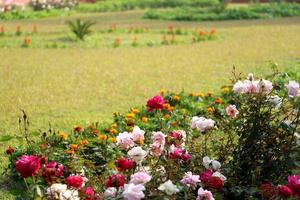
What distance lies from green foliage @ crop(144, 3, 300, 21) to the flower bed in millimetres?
12809

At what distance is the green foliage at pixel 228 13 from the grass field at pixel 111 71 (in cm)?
293

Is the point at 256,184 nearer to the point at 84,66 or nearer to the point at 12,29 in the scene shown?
the point at 84,66

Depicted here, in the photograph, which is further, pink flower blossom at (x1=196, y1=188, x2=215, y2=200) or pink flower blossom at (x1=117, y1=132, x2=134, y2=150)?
pink flower blossom at (x1=117, y1=132, x2=134, y2=150)

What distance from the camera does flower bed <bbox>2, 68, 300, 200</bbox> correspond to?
8.05 ft

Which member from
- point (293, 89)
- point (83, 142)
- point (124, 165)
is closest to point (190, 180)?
point (124, 165)

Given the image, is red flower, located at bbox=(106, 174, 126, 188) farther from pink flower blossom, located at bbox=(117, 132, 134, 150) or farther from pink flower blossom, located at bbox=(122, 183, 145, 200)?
pink flower blossom, located at bbox=(117, 132, 134, 150)

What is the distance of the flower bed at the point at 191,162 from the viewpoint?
8.05 feet

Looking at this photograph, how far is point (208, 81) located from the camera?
780 centimetres

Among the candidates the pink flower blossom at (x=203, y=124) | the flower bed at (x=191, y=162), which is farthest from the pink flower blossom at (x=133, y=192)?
the pink flower blossom at (x=203, y=124)

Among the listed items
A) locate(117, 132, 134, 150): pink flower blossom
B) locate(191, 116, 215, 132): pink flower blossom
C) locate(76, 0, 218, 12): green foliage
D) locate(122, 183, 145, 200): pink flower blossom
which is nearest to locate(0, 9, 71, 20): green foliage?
locate(76, 0, 218, 12): green foliage

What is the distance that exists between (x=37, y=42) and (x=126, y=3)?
9.89m

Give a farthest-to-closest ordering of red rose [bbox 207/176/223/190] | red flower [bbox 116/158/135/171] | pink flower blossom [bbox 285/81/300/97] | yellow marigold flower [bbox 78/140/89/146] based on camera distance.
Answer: yellow marigold flower [bbox 78/140/89/146] < pink flower blossom [bbox 285/81/300/97] < red rose [bbox 207/176/223/190] < red flower [bbox 116/158/135/171]

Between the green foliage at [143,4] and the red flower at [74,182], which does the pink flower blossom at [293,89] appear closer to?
the red flower at [74,182]

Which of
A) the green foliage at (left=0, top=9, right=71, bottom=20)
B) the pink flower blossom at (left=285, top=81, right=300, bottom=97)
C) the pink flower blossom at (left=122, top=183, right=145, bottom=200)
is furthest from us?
the green foliage at (left=0, top=9, right=71, bottom=20)
